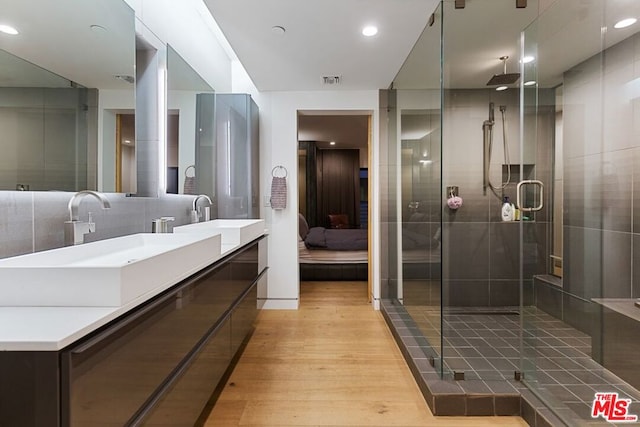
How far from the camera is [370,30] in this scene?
90.7 inches

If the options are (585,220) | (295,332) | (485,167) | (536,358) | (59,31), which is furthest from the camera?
(485,167)

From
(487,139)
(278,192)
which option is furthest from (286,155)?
(487,139)

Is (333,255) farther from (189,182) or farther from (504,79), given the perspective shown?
(504,79)

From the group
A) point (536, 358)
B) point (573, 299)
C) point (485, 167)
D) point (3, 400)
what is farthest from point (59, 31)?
point (485, 167)

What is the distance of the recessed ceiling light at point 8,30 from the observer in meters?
1.08

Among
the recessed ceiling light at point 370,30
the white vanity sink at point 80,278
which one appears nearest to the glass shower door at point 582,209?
the recessed ceiling light at point 370,30

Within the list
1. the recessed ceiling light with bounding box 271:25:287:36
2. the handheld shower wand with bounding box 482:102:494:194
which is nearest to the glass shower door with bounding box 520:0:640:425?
the handheld shower wand with bounding box 482:102:494:194

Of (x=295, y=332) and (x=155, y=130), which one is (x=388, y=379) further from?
(x=155, y=130)

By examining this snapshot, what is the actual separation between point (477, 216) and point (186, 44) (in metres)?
3.15

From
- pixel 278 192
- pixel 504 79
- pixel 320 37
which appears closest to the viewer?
pixel 320 37

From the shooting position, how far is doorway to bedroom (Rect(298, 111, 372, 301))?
17.6ft

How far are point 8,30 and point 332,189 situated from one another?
23.1ft

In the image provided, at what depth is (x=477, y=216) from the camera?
11.3ft

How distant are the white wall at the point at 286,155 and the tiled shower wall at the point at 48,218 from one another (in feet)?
5.93
